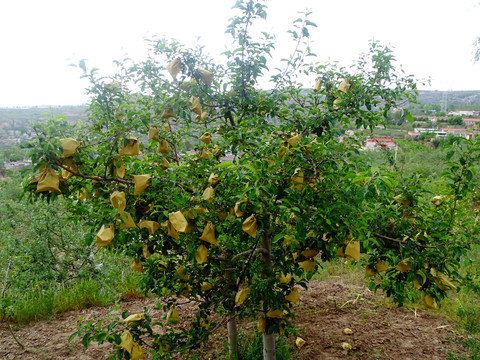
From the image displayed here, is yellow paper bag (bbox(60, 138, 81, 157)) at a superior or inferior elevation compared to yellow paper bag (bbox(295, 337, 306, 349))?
superior

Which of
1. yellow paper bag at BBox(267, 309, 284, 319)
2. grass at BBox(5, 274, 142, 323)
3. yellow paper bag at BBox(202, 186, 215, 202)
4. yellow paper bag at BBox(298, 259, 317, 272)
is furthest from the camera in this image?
grass at BBox(5, 274, 142, 323)

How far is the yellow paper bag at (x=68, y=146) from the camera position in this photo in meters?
1.17

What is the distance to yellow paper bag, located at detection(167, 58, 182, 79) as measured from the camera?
1.79m

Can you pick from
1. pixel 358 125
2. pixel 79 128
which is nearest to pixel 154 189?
pixel 79 128

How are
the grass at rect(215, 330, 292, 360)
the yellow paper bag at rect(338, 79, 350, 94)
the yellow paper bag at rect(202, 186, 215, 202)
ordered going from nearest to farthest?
1. the yellow paper bag at rect(202, 186, 215, 202)
2. the yellow paper bag at rect(338, 79, 350, 94)
3. the grass at rect(215, 330, 292, 360)

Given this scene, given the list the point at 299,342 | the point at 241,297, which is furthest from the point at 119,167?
the point at 299,342

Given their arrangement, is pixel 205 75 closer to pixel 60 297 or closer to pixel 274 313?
pixel 274 313

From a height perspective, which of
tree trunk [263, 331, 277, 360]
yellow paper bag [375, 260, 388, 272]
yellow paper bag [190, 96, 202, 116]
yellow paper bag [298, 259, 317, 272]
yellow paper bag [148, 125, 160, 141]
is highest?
yellow paper bag [190, 96, 202, 116]

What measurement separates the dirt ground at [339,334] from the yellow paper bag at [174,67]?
1.90 metres

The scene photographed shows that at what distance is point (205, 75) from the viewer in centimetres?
180

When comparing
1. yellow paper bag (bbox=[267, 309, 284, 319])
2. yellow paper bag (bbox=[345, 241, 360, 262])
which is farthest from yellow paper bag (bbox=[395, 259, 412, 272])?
yellow paper bag (bbox=[267, 309, 284, 319])

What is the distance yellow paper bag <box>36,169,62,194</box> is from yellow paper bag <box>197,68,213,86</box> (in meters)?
0.96

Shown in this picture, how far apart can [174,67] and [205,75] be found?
0.17 metres

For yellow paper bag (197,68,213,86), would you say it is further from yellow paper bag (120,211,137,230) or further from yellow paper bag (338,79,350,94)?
yellow paper bag (120,211,137,230)
